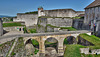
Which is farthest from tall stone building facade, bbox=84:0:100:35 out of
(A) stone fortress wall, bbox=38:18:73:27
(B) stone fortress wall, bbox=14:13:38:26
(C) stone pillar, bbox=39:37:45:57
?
(B) stone fortress wall, bbox=14:13:38:26

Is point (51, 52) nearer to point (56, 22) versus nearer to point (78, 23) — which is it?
point (78, 23)

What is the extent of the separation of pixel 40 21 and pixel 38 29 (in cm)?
340

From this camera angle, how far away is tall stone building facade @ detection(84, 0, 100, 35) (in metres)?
22.5

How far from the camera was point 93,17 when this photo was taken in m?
23.9

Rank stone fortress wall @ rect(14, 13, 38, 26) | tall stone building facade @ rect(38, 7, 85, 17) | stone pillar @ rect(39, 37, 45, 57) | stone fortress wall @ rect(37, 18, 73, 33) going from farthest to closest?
stone fortress wall @ rect(14, 13, 38, 26)
tall stone building facade @ rect(38, 7, 85, 17)
stone fortress wall @ rect(37, 18, 73, 33)
stone pillar @ rect(39, 37, 45, 57)

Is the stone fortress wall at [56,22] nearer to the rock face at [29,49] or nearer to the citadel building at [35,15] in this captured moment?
the citadel building at [35,15]

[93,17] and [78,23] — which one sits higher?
[93,17]

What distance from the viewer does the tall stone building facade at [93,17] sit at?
22545mm

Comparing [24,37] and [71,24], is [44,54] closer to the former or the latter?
[24,37]

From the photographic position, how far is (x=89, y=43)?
53.2ft

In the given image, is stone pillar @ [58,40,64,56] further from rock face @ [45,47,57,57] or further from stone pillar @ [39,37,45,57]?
stone pillar @ [39,37,45,57]

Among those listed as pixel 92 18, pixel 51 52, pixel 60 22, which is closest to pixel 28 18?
pixel 60 22

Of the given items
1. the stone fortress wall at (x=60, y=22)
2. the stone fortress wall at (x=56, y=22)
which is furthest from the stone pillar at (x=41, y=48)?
the stone fortress wall at (x=60, y=22)

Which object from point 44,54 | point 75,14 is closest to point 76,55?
point 44,54
